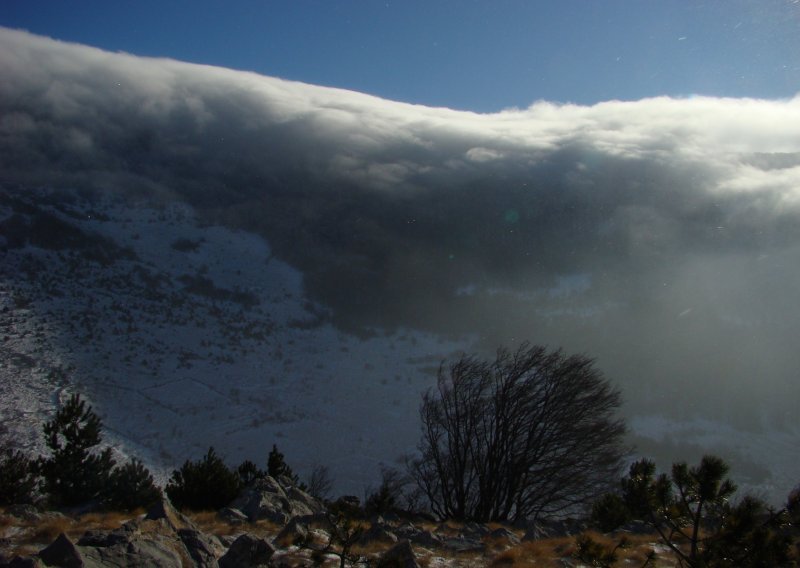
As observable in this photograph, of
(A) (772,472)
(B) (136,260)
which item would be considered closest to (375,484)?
(A) (772,472)

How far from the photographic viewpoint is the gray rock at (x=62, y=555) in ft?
18.6

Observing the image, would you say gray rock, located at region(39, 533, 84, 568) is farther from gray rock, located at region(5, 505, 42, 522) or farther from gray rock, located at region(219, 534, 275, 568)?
gray rock, located at region(5, 505, 42, 522)

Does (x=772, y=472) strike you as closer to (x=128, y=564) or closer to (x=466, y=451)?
(x=466, y=451)

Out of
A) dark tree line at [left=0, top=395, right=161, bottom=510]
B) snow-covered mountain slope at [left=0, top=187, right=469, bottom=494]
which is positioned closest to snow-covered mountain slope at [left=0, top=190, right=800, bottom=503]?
snow-covered mountain slope at [left=0, top=187, right=469, bottom=494]

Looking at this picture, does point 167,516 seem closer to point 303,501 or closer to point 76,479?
point 303,501

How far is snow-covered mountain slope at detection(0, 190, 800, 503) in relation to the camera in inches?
1850

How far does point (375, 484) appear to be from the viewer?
1767 inches

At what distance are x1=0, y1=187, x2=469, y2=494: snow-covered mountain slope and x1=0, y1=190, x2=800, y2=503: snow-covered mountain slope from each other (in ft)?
0.74

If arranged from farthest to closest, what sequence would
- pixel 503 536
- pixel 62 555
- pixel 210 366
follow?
1. pixel 210 366
2. pixel 503 536
3. pixel 62 555

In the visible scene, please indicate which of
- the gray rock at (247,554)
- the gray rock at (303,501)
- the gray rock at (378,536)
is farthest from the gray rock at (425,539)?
the gray rock at (247,554)

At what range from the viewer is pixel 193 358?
213ft

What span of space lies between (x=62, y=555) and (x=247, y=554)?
2754 millimetres

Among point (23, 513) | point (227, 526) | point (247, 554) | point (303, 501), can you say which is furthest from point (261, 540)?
point (303, 501)

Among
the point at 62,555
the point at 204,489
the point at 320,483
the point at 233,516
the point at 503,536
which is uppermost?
the point at 62,555
